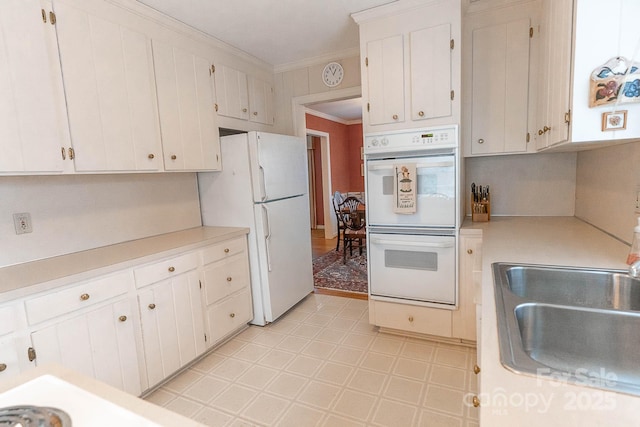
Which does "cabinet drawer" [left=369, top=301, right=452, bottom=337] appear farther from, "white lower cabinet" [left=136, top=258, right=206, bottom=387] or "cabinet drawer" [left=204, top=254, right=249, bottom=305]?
"white lower cabinet" [left=136, top=258, right=206, bottom=387]

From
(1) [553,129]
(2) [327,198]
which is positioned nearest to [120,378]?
(1) [553,129]

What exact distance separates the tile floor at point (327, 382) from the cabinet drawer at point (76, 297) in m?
0.77

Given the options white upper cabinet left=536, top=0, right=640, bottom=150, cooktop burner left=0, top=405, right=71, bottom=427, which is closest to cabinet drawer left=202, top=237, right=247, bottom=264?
cooktop burner left=0, top=405, right=71, bottom=427

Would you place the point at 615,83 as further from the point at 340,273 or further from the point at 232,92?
the point at 340,273

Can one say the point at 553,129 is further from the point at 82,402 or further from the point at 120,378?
the point at 120,378

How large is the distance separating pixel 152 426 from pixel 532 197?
9.88ft

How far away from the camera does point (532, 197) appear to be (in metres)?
2.68

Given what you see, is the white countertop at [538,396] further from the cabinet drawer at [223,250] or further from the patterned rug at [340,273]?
the patterned rug at [340,273]

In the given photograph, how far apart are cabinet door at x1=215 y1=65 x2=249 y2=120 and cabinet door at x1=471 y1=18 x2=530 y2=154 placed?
2.01 meters

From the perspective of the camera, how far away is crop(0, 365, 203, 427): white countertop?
65 cm

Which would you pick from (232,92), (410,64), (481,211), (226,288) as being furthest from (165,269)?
(481,211)

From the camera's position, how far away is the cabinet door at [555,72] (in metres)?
1.36

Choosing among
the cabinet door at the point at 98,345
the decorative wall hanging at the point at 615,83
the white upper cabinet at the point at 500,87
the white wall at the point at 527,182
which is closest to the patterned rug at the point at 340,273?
the white wall at the point at 527,182

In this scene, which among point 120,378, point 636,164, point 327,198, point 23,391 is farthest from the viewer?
point 327,198
